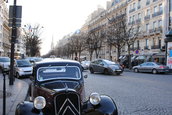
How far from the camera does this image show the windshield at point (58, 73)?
545cm

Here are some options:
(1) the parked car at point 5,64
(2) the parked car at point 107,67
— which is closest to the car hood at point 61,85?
(2) the parked car at point 107,67

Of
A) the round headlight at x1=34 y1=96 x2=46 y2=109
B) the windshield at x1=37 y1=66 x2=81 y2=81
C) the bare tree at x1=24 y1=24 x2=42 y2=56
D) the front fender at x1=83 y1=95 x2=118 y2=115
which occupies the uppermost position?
the bare tree at x1=24 y1=24 x2=42 y2=56

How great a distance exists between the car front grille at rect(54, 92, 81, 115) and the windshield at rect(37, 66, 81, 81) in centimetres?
105

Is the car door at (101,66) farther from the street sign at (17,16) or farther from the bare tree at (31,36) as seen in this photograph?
the bare tree at (31,36)

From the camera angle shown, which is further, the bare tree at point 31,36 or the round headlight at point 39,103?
the bare tree at point 31,36

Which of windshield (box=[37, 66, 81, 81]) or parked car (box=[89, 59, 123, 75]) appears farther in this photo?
parked car (box=[89, 59, 123, 75])

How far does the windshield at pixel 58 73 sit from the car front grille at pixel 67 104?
105 centimetres

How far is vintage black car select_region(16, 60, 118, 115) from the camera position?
4398 mm

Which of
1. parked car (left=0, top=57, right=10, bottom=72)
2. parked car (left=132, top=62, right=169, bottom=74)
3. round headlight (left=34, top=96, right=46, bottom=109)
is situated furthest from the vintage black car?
parked car (left=132, top=62, right=169, bottom=74)

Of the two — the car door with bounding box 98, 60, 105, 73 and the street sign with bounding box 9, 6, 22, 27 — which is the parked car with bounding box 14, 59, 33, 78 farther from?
the car door with bounding box 98, 60, 105, 73

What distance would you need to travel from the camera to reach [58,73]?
5543 millimetres

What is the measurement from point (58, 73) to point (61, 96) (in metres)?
1.19

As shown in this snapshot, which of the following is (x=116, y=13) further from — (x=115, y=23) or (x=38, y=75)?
(x=38, y=75)

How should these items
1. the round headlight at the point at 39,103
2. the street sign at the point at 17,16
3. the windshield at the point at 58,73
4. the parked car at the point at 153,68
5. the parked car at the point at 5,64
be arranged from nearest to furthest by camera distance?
the round headlight at the point at 39,103 → the windshield at the point at 58,73 → the street sign at the point at 17,16 → the parked car at the point at 5,64 → the parked car at the point at 153,68
